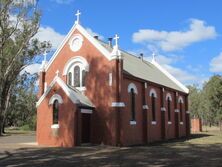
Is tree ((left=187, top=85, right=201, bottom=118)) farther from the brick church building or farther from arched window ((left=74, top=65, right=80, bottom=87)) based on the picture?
arched window ((left=74, top=65, right=80, bottom=87))

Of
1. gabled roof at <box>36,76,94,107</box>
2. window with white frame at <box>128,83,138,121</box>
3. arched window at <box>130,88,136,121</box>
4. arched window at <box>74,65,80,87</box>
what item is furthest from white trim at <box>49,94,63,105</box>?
arched window at <box>130,88,136,121</box>

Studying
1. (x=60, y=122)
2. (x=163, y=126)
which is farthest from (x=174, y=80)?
(x=60, y=122)

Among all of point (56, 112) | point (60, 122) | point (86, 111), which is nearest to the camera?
point (60, 122)

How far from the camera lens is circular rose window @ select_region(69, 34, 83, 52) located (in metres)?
34.2

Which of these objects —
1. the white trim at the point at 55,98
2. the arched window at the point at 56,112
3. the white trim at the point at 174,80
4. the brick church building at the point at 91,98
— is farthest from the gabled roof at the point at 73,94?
the white trim at the point at 174,80

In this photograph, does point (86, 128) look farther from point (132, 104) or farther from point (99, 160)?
point (99, 160)

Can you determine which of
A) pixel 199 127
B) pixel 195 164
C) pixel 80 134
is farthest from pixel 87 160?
pixel 199 127

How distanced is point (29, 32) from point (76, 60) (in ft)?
15.5

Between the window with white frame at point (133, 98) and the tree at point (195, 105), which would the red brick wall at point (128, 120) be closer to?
the window with white frame at point (133, 98)

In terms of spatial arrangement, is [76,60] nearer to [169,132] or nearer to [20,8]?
[20,8]

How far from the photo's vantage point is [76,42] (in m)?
34.6

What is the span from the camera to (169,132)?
1671 inches

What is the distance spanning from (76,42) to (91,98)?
5.56 m

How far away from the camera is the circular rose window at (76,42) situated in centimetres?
3425
